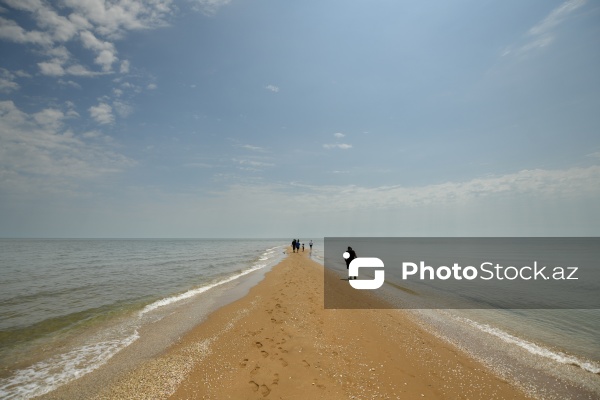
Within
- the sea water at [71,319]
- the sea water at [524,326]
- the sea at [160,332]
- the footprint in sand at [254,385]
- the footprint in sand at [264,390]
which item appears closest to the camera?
the footprint in sand at [264,390]

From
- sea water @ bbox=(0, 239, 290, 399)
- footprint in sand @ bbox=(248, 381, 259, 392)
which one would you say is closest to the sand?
footprint in sand @ bbox=(248, 381, 259, 392)

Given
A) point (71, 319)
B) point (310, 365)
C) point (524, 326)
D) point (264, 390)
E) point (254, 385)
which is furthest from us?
point (524, 326)

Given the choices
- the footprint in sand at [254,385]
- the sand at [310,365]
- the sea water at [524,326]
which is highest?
the footprint in sand at [254,385]

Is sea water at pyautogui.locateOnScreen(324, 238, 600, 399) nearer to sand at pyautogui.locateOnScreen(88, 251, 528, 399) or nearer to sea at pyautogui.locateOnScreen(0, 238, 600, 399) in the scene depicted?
sea at pyautogui.locateOnScreen(0, 238, 600, 399)

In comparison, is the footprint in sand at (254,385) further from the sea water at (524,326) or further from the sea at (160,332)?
the sea water at (524,326)

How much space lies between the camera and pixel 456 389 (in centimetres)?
723

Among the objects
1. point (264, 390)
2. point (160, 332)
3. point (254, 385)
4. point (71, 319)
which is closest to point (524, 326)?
point (264, 390)

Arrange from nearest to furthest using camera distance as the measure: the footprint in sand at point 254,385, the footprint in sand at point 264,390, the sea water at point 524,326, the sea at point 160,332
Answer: the footprint in sand at point 264,390, the footprint in sand at point 254,385, the sea at point 160,332, the sea water at point 524,326

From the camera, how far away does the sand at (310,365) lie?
687 centimetres

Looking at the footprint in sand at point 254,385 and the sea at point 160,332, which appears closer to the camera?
the footprint in sand at point 254,385

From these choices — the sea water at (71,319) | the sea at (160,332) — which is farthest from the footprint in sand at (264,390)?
the sea water at (71,319)

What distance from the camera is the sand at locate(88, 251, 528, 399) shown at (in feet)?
22.5

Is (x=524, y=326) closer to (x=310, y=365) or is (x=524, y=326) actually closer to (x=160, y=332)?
(x=310, y=365)

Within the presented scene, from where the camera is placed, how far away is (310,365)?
8.07m
